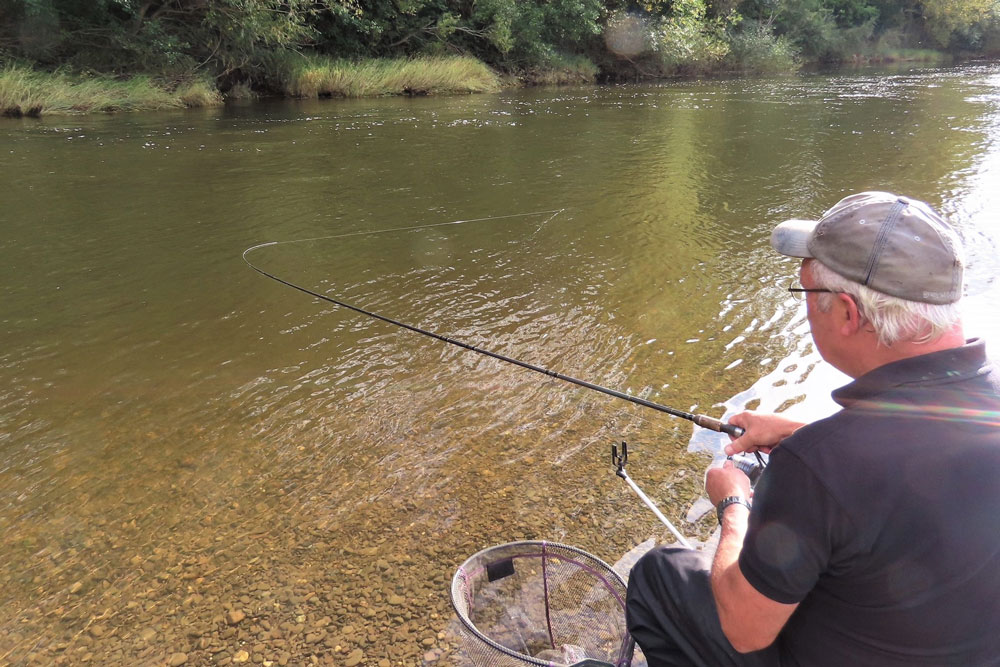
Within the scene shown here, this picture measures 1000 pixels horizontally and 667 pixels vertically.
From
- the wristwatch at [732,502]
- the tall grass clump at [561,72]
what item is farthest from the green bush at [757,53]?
the wristwatch at [732,502]

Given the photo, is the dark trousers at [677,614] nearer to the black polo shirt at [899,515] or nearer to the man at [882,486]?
the man at [882,486]

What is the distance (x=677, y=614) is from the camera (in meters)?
1.71

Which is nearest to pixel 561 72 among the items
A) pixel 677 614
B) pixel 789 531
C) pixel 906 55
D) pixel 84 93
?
pixel 84 93

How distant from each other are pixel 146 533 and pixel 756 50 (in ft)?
108

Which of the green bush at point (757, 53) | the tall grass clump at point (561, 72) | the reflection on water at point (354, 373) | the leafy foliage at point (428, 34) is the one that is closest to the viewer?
the reflection on water at point (354, 373)

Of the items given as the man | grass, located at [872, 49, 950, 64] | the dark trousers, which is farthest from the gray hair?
grass, located at [872, 49, 950, 64]

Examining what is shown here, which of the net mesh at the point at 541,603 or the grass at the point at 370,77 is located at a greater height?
the grass at the point at 370,77

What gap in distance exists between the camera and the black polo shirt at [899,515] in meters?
1.17

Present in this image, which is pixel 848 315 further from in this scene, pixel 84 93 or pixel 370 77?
pixel 370 77

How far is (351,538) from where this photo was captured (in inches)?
111

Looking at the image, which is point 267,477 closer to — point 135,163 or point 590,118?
point 135,163

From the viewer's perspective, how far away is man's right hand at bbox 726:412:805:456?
72.4 inches

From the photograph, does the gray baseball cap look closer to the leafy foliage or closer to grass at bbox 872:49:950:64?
the leafy foliage

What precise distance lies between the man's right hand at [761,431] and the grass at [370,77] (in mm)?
20277
